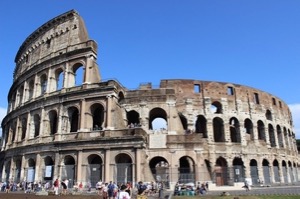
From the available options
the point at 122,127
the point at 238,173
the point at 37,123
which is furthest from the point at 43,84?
the point at 238,173

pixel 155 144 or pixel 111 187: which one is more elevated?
pixel 155 144

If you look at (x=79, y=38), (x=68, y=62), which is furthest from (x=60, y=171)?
(x=79, y=38)

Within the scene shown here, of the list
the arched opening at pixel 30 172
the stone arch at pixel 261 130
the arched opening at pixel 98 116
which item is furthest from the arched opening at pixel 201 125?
the arched opening at pixel 30 172

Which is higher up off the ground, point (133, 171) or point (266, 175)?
point (133, 171)

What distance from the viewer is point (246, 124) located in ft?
113

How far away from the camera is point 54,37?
105 ft

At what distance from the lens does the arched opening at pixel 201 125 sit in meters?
31.4

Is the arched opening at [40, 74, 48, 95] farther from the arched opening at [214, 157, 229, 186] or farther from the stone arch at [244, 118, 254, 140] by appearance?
the stone arch at [244, 118, 254, 140]

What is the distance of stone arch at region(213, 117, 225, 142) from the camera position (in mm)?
31766

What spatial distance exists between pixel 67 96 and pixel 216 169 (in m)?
16.5

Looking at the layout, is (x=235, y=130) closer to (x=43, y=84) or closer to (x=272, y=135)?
(x=272, y=135)

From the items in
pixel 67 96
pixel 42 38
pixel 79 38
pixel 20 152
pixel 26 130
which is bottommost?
pixel 20 152

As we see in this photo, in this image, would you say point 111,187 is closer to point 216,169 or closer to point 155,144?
point 155,144

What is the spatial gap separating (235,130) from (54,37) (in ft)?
76.7
